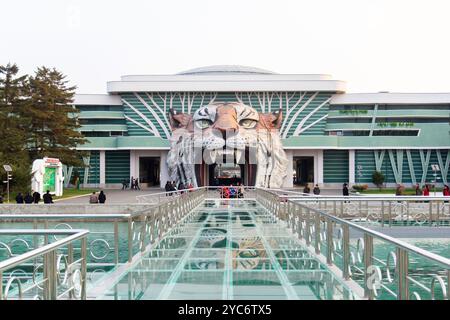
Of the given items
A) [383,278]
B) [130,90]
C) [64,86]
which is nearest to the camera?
[383,278]

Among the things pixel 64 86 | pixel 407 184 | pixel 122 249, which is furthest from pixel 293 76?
pixel 122 249

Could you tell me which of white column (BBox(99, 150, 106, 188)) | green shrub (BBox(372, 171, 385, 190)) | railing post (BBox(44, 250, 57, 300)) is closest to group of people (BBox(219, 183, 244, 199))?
green shrub (BBox(372, 171, 385, 190))

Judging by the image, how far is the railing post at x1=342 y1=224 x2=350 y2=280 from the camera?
7397 millimetres

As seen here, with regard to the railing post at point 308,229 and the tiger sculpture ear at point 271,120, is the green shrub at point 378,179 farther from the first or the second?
the railing post at point 308,229

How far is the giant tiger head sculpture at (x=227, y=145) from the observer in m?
48.9

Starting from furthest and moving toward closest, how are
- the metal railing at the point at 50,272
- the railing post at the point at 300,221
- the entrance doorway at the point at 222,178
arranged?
the entrance doorway at the point at 222,178
the railing post at the point at 300,221
the metal railing at the point at 50,272

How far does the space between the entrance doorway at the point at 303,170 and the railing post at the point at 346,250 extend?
57.9 metres

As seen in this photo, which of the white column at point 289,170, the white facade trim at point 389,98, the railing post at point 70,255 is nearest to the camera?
the railing post at point 70,255

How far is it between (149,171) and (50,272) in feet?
214

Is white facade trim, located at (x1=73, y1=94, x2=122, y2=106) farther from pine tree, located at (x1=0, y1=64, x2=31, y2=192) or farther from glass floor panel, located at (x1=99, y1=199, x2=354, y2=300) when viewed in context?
glass floor panel, located at (x1=99, y1=199, x2=354, y2=300)

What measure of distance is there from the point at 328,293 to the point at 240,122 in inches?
1768

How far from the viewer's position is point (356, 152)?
204 ft

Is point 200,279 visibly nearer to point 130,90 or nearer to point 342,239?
point 342,239

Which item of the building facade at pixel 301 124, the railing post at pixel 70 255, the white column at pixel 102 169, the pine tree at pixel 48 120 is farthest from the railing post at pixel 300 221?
the white column at pixel 102 169
